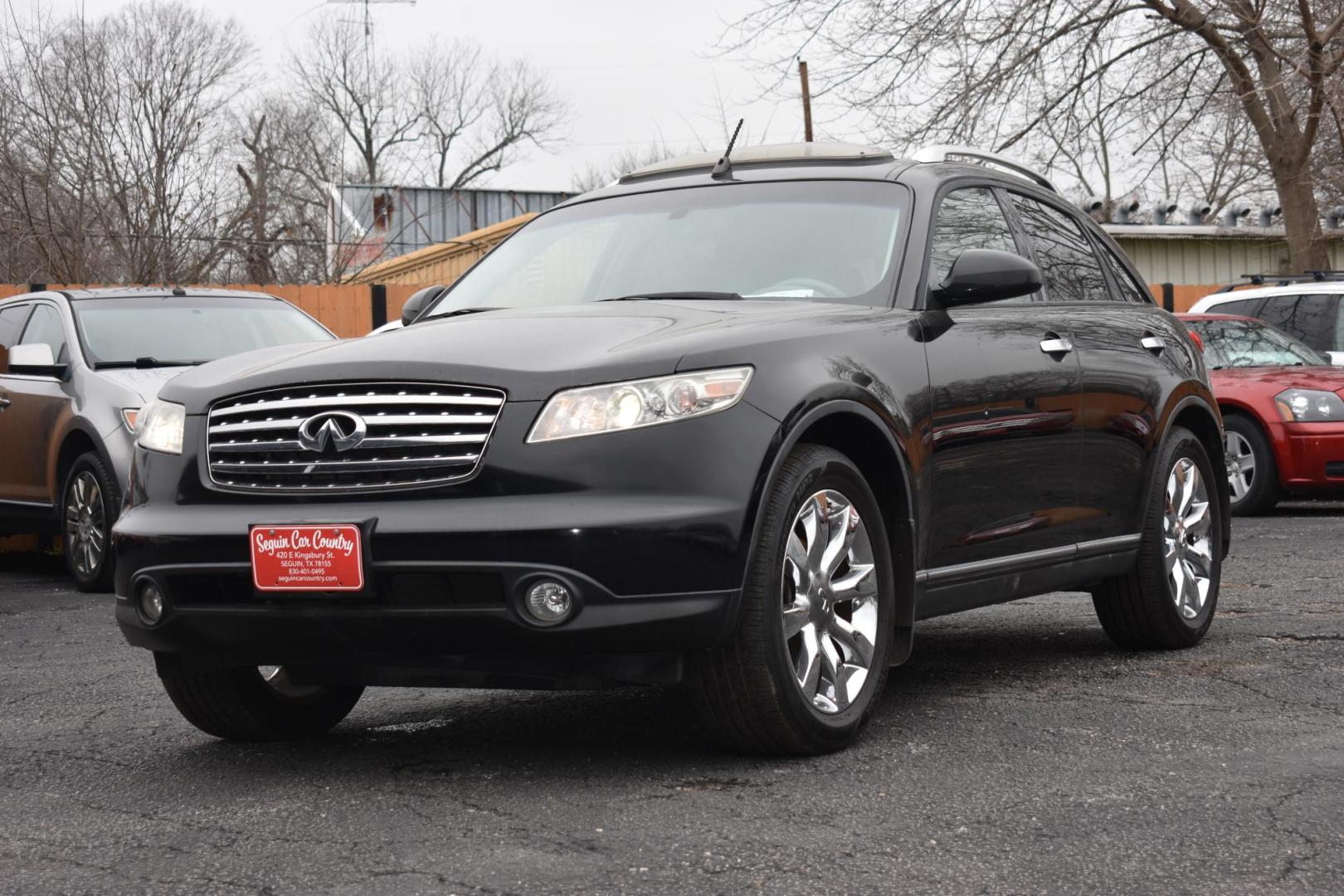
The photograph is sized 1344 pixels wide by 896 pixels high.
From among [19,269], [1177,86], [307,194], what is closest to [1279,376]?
[1177,86]

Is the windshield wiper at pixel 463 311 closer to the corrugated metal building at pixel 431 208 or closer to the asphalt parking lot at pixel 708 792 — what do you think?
the asphalt parking lot at pixel 708 792

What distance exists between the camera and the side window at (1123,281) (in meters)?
6.77

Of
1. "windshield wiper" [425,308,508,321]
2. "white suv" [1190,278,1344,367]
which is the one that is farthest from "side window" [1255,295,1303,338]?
"windshield wiper" [425,308,508,321]

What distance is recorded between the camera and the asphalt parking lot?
3.48 meters

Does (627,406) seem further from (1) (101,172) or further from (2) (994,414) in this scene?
(1) (101,172)

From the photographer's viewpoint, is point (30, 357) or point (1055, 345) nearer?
point (1055, 345)

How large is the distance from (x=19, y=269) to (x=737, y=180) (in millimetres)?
16432

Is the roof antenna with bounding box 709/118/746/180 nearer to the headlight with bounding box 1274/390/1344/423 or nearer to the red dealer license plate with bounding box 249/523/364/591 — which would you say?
the red dealer license plate with bounding box 249/523/364/591

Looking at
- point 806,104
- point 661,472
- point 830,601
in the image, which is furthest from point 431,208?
point 661,472

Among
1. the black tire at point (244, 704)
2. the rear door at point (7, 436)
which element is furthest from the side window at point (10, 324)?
the black tire at point (244, 704)

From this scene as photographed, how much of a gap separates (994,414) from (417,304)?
2.02 meters

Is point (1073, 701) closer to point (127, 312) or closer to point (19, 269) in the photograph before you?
point (127, 312)

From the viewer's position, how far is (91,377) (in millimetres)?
10047

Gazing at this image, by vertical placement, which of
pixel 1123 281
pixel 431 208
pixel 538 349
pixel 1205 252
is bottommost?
pixel 538 349
